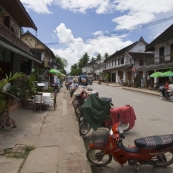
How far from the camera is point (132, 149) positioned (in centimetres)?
411

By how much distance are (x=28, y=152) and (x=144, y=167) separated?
109 inches

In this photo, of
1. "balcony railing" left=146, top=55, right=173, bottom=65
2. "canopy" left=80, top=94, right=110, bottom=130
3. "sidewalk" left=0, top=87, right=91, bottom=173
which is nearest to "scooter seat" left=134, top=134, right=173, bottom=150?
"sidewalk" left=0, top=87, right=91, bottom=173

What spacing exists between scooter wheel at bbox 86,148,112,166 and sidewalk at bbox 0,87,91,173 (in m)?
0.15

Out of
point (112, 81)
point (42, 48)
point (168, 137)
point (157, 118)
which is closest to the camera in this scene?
point (168, 137)

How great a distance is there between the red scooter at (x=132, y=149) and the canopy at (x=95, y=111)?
173 centimetres

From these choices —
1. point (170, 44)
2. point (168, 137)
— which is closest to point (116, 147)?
point (168, 137)

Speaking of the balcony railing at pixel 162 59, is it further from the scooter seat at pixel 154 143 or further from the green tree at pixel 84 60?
the green tree at pixel 84 60

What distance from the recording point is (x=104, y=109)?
652 centimetres

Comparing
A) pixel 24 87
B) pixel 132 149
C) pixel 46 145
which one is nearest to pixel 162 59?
pixel 24 87

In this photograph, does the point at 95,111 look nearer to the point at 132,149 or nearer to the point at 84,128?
the point at 84,128

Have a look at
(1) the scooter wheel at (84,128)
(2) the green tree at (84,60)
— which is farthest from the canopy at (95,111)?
(2) the green tree at (84,60)

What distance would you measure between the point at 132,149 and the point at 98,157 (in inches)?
31.5

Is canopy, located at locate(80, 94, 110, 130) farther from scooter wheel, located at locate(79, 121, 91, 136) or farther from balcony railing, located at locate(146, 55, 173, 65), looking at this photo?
balcony railing, located at locate(146, 55, 173, 65)

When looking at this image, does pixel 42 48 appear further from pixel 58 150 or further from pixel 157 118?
pixel 58 150
